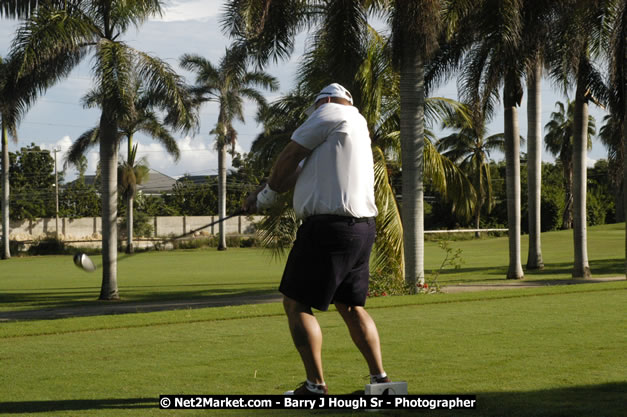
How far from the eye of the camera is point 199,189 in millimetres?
85250

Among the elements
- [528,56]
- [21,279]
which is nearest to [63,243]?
[21,279]

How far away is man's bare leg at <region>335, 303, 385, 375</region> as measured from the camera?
16.8 feet

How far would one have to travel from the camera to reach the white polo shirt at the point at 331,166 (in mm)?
5004

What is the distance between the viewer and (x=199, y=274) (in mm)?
34562

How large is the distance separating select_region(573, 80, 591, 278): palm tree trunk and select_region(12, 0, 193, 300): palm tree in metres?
12.8

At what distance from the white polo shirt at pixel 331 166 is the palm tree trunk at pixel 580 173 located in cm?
2156

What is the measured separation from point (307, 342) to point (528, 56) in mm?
19801

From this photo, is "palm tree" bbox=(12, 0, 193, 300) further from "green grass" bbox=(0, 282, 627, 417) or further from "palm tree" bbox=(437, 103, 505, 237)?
"palm tree" bbox=(437, 103, 505, 237)

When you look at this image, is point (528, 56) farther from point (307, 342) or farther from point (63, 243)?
point (63, 243)

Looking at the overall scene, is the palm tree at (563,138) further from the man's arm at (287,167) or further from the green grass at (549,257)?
the man's arm at (287,167)

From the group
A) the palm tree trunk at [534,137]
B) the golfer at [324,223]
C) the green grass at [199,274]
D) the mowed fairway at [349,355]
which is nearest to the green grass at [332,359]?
the mowed fairway at [349,355]

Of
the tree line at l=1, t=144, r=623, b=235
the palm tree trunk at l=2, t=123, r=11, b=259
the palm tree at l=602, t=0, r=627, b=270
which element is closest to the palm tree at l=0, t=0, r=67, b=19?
the palm tree at l=602, t=0, r=627, b=270

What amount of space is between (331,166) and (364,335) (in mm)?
1174

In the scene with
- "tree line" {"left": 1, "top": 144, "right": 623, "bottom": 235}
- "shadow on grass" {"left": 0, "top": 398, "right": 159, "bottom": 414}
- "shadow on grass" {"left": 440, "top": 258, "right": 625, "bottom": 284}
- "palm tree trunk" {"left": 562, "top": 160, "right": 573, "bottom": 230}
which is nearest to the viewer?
"shadow on grass" {"left": 0, "top": 398, "right": 159, "bottom": 414}
